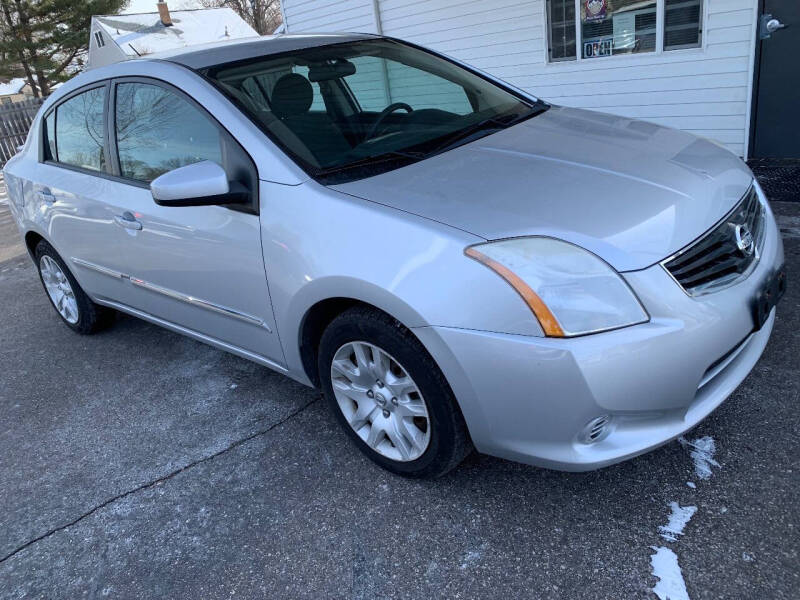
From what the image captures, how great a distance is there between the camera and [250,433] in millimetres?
3037

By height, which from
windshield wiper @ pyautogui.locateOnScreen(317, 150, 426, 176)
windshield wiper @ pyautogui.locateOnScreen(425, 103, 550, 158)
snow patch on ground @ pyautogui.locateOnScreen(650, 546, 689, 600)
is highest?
windshield wiper @ pyautogui.locateOnScreen(317, 150, 426, 176)

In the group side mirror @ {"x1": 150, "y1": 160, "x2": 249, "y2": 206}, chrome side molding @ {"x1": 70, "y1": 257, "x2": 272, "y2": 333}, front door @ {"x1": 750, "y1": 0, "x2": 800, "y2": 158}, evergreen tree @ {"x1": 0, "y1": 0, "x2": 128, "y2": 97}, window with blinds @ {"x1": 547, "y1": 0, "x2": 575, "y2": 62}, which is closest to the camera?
side mirror @ {"x1": 150, "y1": 160, "x2": 249, "y2": 206}

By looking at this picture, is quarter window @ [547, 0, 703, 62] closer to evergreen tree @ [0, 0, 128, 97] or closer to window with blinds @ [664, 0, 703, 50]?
window with blinds @ [664, 0, 703, 50]

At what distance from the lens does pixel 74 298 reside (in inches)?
167

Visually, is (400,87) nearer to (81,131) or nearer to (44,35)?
(81,131)

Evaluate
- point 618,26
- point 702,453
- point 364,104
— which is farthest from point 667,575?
point 618,26

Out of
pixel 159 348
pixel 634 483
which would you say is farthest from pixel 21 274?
pixel 634 483

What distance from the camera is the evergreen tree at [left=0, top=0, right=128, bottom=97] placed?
27891 mm

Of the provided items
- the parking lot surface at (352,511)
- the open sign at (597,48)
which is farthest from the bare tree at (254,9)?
the parking lot surface at (352,511)

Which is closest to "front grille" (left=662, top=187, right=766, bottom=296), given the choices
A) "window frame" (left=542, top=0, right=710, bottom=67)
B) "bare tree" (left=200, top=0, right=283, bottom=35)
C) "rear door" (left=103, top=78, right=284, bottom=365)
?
"rear door" (left=103, top=78, right=284, bottom=365)

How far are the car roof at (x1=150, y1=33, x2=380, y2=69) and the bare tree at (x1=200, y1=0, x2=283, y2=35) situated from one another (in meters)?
35.8

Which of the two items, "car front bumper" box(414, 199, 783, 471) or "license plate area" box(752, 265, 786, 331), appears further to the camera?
"license plate area" box(752, 265, 786, 331)

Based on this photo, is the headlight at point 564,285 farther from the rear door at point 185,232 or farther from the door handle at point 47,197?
the door handle at point 47,197

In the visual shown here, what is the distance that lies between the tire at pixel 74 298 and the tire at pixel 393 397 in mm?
2290
